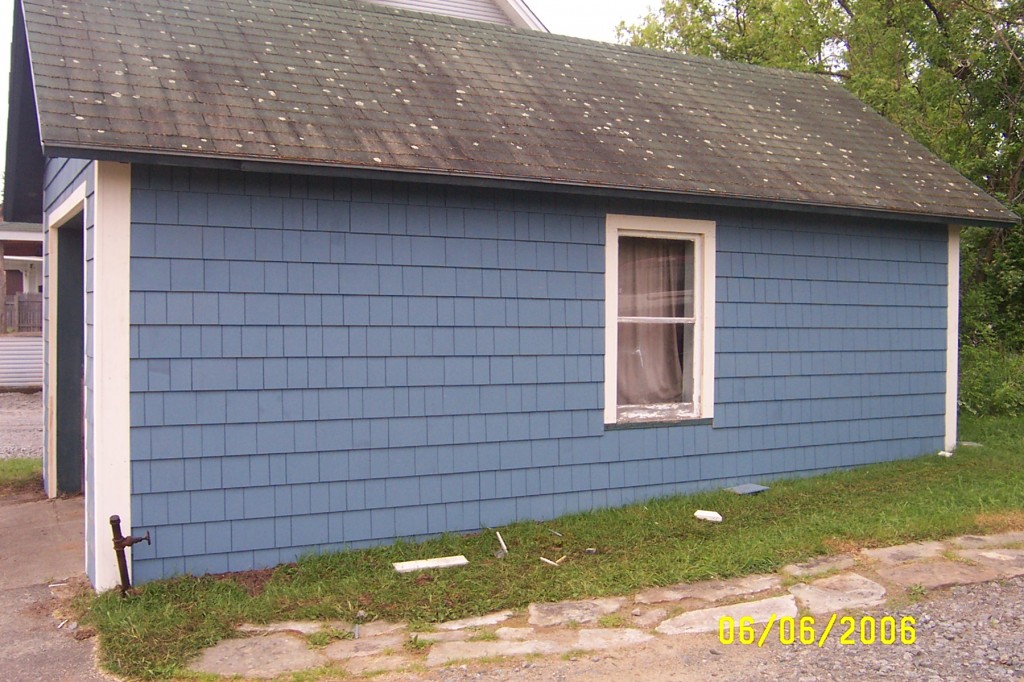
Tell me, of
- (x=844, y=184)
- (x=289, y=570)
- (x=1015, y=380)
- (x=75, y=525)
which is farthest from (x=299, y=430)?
(x=1015, y=380)

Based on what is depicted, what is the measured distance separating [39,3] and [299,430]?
3.50 metres

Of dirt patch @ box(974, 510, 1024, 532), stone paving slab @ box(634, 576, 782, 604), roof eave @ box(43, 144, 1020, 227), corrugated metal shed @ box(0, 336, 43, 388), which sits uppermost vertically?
roof eave @ box(43, 144, 1020, 227)

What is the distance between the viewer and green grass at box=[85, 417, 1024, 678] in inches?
190

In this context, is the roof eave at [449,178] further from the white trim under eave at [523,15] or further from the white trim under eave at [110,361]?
the white trim under eave at [523,15]

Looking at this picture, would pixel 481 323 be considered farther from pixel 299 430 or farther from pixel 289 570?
pixel 289 570

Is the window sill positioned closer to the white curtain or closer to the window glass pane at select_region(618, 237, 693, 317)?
the white curtain

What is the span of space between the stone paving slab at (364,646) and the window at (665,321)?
300 cm

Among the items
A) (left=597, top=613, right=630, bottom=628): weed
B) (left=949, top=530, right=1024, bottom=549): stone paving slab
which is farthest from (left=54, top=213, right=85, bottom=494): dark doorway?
(left=949, top=530, right=1024, bottom=549): stone paving slab

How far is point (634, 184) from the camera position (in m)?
6.63

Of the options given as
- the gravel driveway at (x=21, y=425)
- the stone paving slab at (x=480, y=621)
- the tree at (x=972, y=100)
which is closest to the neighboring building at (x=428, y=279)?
the stone paving slab at (x=480, y=621)

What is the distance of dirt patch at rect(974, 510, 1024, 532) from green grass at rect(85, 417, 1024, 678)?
0.01m

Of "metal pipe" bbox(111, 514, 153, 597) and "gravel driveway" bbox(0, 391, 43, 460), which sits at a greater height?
"metal pipe" bbox(111, 514, 153, 597)

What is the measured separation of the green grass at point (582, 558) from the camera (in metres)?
4.83
